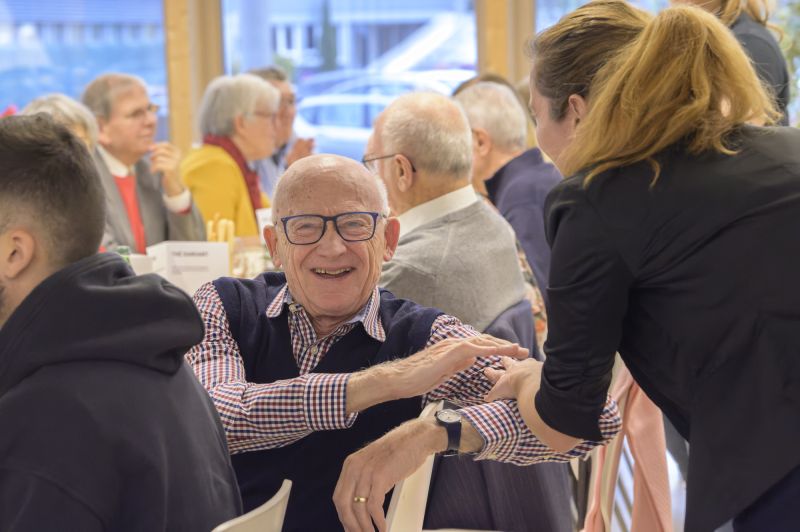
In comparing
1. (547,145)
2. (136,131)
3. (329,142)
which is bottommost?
(329,142)

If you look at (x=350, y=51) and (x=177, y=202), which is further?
(x=350, y=51)

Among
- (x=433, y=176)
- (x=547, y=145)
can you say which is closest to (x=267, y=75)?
(x=433, y=176)

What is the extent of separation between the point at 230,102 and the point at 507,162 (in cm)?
207

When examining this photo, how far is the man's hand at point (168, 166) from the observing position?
171 inches

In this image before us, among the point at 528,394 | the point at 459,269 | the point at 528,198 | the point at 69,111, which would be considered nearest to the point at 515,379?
the point at 528,394

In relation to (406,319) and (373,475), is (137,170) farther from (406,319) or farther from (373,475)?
(373,475)

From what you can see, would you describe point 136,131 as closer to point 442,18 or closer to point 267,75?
point 267,75

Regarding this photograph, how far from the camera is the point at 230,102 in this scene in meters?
5.29

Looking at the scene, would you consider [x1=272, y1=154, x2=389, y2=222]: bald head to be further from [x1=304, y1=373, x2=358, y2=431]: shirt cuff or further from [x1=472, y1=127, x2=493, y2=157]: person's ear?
[x1=472, y1=127, x2=493, y2=157]: person's ear

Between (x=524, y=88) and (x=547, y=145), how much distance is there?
10.7 feet

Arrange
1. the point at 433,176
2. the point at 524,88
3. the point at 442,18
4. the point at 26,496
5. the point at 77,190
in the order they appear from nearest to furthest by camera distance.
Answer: the point at 26,496 → the point at 77,190 → the point at 433,176 → the point at 524,88 → the point at 442,18

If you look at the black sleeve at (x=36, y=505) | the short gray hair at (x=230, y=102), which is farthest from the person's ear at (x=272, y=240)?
the short gray hair at (x=230, y=102)

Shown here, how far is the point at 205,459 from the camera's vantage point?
1398mm

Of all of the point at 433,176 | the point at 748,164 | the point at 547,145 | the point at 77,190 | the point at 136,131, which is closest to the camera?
the point at 77,190
